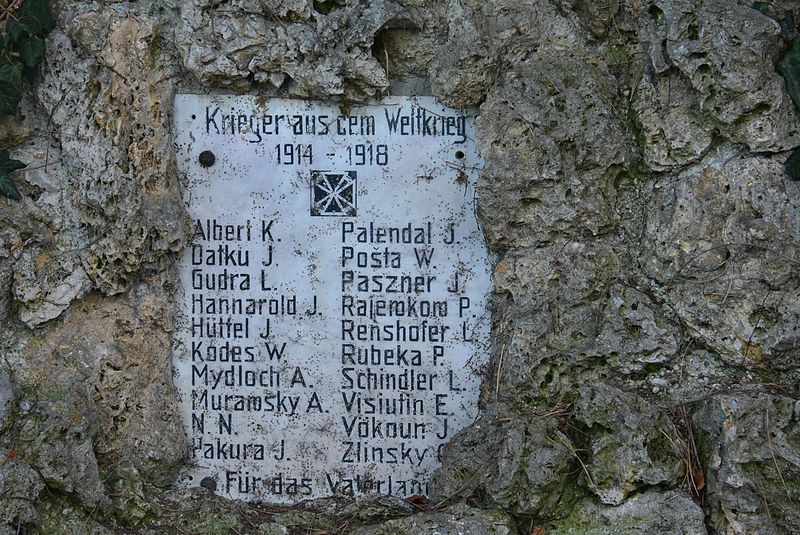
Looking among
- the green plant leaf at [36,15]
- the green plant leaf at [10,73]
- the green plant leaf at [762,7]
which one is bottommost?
the green plant leaf at [10,73]

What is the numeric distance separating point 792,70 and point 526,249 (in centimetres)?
132

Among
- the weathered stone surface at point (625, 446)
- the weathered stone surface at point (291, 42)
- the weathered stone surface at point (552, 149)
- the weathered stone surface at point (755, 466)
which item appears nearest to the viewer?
the weathered stone surface at point (755, 466)

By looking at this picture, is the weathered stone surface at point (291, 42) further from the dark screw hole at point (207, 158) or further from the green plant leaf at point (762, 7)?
the green plant leaf at point (762, 7)

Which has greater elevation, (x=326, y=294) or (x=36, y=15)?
(x=36, y=15)

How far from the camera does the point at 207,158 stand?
4.23 m

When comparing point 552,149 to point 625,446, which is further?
point 552,149

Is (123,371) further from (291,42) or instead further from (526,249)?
(526,249)

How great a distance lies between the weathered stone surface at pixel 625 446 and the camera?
12.0 ft

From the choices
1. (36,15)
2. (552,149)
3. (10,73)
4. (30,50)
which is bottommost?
(552,149)

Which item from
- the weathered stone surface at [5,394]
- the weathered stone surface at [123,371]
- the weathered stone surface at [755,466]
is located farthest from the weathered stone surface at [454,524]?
the weathered stone surface at [5,394]

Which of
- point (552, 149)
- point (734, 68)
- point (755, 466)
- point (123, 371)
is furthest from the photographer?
point (123, 371)

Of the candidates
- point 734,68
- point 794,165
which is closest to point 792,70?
point 734,68

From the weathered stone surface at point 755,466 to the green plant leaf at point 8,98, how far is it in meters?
3.32

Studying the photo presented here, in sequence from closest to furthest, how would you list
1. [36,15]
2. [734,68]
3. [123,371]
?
[734,68] → [36,15] → [123,371]
